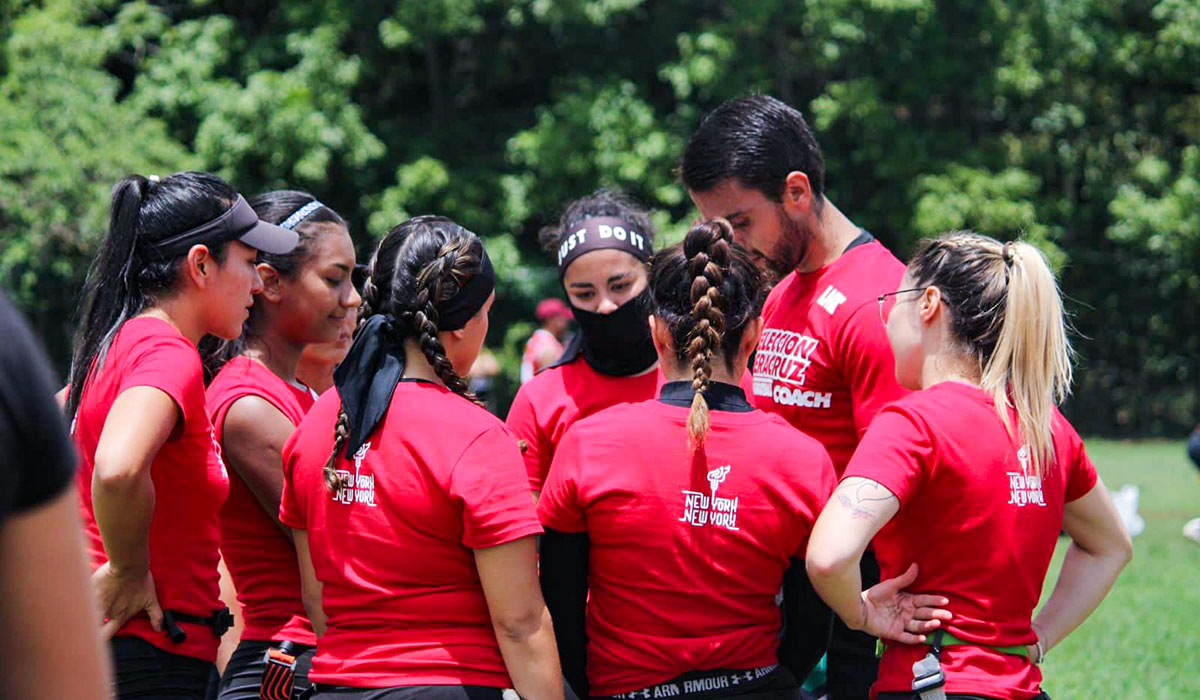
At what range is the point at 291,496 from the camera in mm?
3123

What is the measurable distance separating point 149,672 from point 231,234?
116cm

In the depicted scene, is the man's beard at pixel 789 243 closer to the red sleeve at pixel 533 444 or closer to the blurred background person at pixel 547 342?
the red sleeve at pixel 533 444

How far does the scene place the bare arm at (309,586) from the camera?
10.4 ft

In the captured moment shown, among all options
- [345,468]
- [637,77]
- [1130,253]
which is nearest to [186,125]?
[637,77]

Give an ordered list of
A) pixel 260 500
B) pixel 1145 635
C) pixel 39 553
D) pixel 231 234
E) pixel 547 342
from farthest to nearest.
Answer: pixel 547 342
pixel 1145 635
pixel 260 500
pixel 231 234
pixel 39 553

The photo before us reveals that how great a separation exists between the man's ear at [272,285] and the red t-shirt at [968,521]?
1.95 m

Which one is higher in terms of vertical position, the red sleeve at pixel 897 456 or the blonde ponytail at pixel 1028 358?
the blonde ponytail at pixel 1028 358

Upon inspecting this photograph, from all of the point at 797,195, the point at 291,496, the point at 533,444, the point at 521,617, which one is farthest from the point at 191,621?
the point at 797,195

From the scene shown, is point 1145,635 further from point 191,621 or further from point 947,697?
point 191,621

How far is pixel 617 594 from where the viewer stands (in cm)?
304

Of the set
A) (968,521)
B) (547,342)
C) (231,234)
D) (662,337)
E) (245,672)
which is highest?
(231,234)

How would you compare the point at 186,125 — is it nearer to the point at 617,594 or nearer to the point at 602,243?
the point at 602,243

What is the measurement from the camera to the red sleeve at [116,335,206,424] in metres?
2.99

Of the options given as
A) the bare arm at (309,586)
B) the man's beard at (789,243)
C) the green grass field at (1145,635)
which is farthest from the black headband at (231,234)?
the green grass field at (1145,635)
